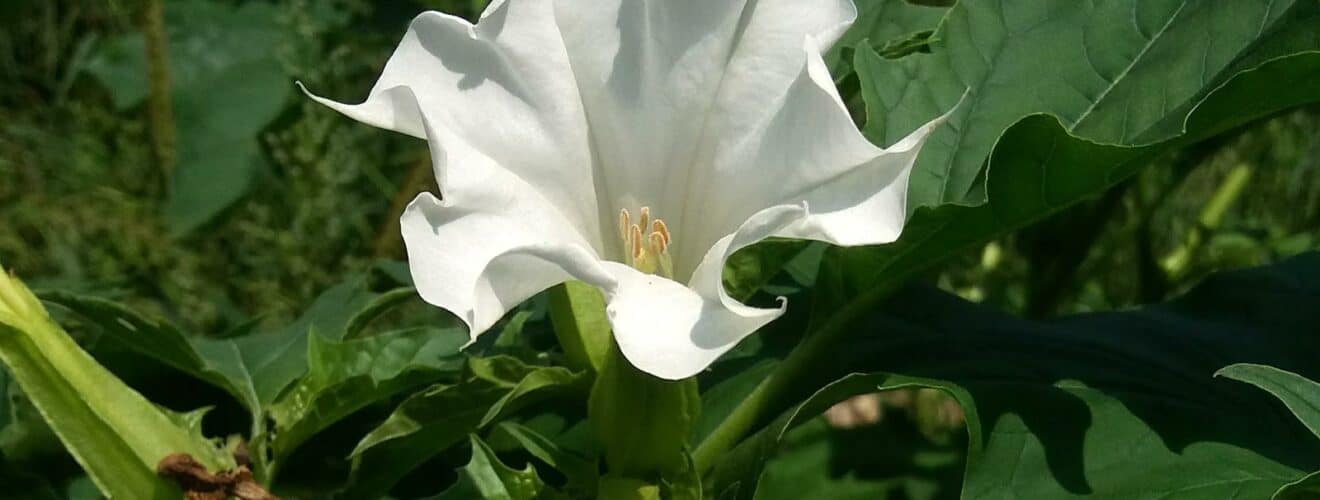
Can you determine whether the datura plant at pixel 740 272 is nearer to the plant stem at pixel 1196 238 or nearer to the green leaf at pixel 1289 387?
the green leaf at pixel 1289 387

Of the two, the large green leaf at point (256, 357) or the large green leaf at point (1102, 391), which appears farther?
the large green leaf at point (256, 357)

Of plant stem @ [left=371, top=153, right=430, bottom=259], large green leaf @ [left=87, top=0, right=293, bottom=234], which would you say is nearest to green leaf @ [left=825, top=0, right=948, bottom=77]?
plant stem @ [left=371, top=153, right=430, bottom=259]

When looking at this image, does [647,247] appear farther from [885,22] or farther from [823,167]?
[885,22]

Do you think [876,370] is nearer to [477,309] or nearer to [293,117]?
[477,309]

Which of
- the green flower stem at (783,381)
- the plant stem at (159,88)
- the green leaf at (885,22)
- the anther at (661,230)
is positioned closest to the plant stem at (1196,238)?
the green leaf at (885,22)

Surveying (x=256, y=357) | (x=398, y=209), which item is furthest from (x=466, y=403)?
(x=398, y=209)

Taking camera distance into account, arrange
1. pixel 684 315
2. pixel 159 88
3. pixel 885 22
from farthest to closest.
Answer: pixel 159 88 → pixel 885 22 → pixel 684 315
